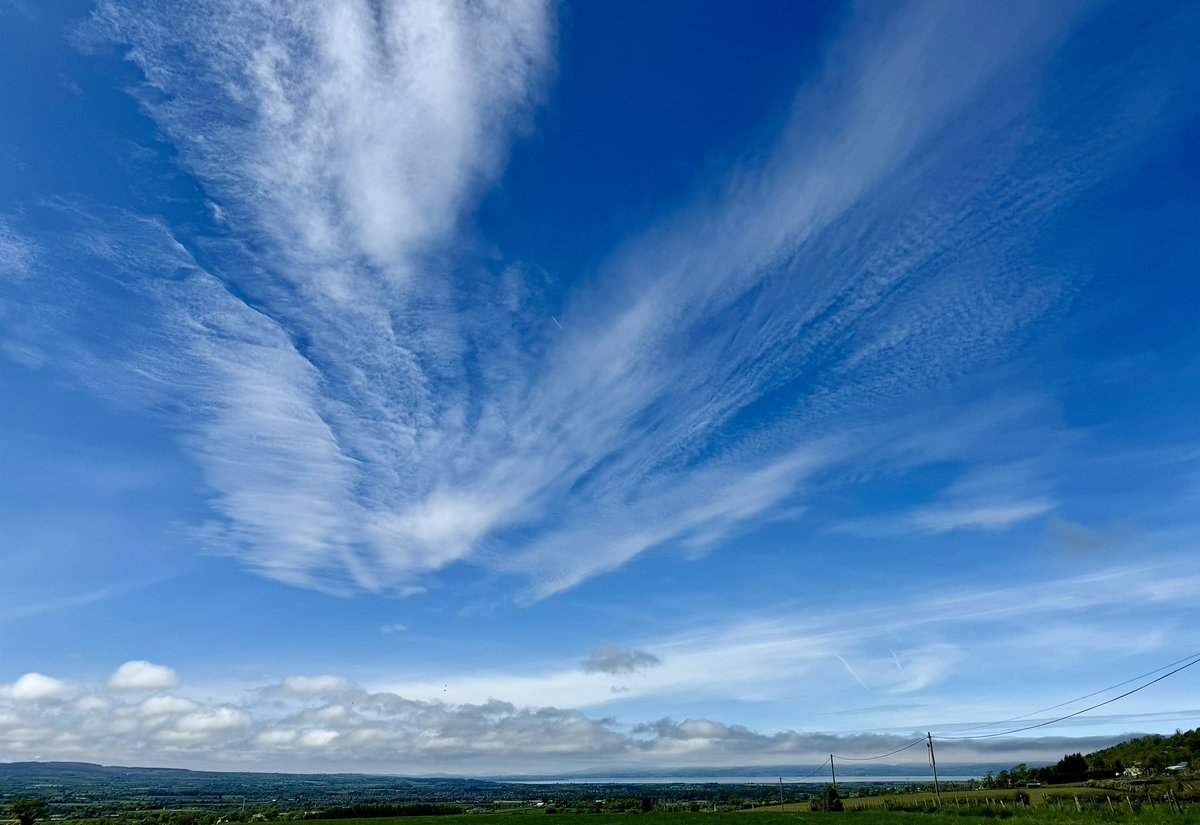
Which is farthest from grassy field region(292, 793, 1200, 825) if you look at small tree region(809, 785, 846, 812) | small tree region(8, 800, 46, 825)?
small tree region(8, 800, 46, 825)

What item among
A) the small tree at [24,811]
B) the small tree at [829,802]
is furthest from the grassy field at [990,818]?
the small tree at [24,811]

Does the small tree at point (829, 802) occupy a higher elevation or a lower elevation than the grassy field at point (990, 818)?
lower

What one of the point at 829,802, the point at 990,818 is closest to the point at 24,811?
the point at 829,802

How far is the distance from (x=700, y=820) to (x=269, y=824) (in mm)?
61850

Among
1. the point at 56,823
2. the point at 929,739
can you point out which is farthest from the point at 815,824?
the point at 56,823

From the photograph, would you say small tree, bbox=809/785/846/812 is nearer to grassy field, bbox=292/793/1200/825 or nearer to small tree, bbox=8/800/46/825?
grassy field, bbox=292/793/1200/825

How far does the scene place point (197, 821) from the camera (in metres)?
Answer: 131

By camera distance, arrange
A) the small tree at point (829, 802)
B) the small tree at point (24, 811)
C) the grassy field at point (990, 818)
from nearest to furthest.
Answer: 1. the grassy field at point (990, 818)
2. the small tree at point (24, 811)
3. the small tree at point (829, 802)

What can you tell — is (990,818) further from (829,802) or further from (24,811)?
(24,811)

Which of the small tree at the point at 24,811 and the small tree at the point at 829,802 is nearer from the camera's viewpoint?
the small tree at the point at 24,811

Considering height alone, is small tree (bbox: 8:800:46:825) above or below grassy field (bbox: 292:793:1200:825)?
below

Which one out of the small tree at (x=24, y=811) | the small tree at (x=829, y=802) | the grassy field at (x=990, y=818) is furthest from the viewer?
the small tree at (x=829, y=802)

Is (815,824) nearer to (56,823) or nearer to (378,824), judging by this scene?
(378,824)

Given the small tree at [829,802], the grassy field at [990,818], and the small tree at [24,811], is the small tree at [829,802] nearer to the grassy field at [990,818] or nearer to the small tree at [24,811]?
the grassy field at [990,818]
